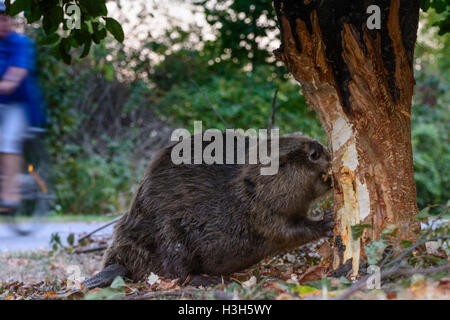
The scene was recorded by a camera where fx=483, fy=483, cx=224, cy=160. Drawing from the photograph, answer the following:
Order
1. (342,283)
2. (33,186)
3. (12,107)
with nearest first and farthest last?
1. (342,283)
2. (12,107)
3. (33,186)

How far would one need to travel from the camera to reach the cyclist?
2.94m

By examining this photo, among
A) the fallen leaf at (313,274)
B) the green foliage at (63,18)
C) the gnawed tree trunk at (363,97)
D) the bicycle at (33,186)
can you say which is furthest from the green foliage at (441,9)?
the bicycle at (33,186)

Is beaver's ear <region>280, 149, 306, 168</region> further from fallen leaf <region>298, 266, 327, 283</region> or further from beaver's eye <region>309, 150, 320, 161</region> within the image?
fallen leaf <region>298, 266, 327, 283</region>

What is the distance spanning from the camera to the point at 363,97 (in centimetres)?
229

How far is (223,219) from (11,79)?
157 cm

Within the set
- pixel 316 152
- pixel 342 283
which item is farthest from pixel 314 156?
pixel 342 283

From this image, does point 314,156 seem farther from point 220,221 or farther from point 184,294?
point 184,294

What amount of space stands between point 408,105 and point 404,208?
526 millimetres

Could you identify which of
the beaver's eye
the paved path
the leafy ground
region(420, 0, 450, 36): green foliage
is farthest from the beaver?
the paved path

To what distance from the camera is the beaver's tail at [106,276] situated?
265cm

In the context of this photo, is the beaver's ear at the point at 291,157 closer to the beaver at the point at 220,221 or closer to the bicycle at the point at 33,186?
the beaver at the point at 220,221

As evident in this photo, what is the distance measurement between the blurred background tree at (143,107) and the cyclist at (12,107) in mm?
5373

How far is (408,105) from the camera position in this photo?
7.84ft
